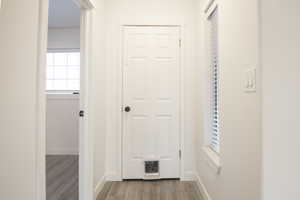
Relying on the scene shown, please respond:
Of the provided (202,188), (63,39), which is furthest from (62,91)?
(202,188)

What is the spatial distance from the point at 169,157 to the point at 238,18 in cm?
214

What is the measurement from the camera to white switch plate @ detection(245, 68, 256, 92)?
1.25 meters

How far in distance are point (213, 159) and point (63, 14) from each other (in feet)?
11.6

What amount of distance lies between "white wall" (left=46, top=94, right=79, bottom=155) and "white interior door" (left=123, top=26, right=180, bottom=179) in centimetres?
186

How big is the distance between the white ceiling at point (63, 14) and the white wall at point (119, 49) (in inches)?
37.4

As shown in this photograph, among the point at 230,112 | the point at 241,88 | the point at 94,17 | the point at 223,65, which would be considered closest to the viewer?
the point at 241,88

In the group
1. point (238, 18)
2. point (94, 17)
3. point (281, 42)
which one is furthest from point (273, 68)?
point (94, 17)

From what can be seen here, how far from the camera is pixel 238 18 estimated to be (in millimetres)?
1502

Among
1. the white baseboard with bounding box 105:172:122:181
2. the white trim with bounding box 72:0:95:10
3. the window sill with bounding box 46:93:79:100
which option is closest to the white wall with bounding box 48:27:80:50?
the window sill with bounding box 46:93:79:100

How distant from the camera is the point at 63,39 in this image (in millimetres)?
4664

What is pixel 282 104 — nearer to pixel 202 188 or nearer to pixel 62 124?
pixel 202 188

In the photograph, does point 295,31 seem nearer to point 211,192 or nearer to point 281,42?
point 281,42

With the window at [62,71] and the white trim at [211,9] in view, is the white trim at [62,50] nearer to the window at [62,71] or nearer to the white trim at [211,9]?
the window at [62,71]

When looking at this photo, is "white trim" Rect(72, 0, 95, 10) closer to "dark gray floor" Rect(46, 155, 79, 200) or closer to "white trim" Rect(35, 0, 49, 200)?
"white trim" Rect(35, 0, 49, 200)
